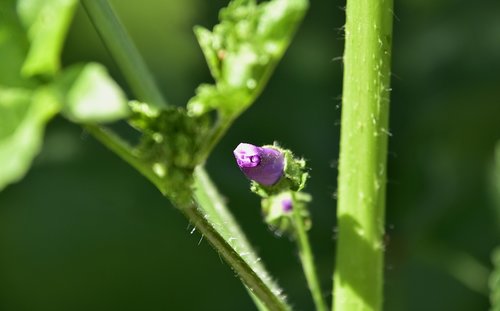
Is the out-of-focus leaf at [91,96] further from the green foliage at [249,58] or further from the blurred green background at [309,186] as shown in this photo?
the blurred green background at [309,186]

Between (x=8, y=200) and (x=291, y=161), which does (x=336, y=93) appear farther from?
(x=291, y=161)

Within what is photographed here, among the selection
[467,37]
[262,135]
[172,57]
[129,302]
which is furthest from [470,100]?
[129,302]

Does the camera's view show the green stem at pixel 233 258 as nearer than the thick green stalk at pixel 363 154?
Yes

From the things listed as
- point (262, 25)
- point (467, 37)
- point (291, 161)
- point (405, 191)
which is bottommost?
point (405, 191)

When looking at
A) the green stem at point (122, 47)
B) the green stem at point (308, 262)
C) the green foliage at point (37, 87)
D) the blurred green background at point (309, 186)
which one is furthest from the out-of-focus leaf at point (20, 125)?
the blurred green background at point (309, 186)

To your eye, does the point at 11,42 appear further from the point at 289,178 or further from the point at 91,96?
the point at 289,178

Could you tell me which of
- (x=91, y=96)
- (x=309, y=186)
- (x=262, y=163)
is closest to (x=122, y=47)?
(x=262, y=163)
